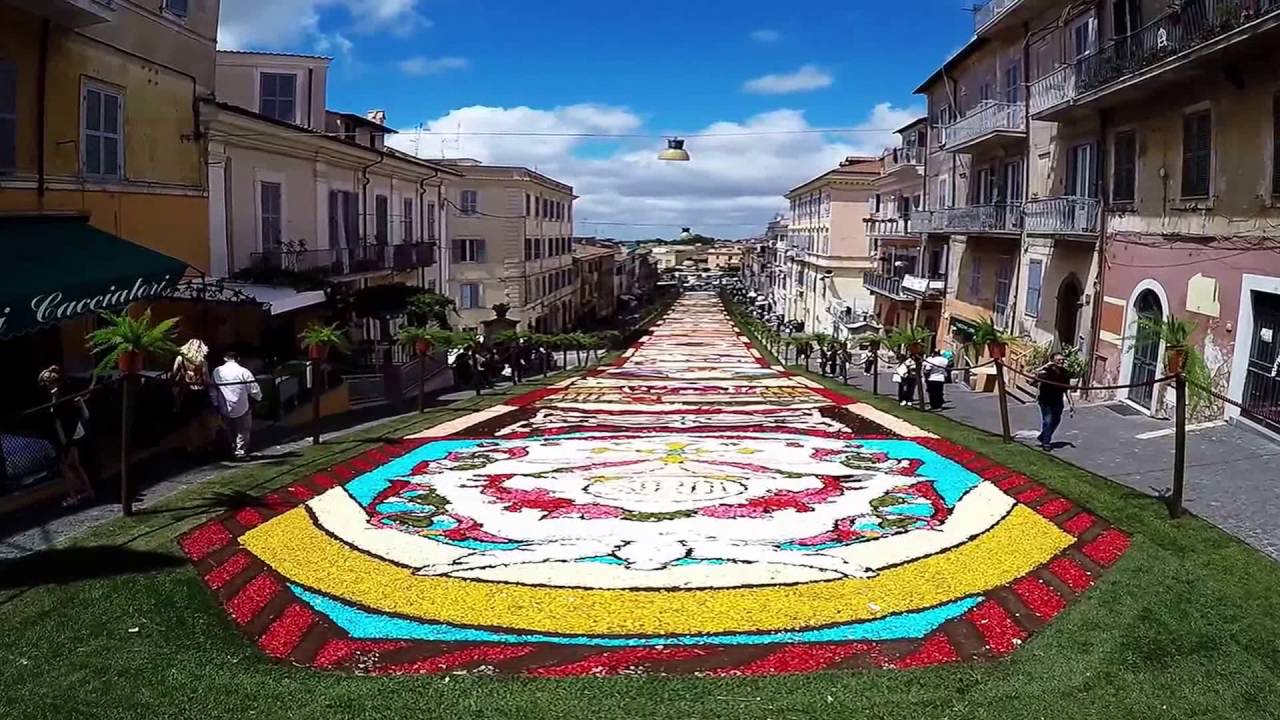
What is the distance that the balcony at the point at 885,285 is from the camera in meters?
45.6

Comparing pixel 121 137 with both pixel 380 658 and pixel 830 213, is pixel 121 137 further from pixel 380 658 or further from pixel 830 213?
pixel 830 213

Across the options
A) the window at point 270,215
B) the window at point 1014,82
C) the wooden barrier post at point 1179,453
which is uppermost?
the window at point 1014,82

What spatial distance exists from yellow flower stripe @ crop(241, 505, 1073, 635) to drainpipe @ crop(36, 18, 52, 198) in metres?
8.83

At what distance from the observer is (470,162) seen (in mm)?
57438

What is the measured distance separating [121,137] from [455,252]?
3745cm

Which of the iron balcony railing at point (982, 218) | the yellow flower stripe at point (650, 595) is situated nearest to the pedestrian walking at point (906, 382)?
the iron balcony railing at point (982, 218)

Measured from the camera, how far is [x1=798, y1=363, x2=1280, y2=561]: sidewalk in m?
10.8

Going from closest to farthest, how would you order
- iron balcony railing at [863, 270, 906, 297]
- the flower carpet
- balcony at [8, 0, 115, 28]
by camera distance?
the flower carpet → balcony at [8, 0, 115, 28] → iron balcony railing at [863, 270, 906, 297]

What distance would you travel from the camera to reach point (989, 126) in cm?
3098

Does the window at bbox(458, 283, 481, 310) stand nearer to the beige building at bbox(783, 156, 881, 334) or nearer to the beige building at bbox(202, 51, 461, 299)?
the beige building at bbox(202, 51, 461, 299)

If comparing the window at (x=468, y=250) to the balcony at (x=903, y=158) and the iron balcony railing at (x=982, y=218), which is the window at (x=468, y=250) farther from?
the iron balcony railing at (x=982, y=218)

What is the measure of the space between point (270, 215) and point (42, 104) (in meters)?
8.95

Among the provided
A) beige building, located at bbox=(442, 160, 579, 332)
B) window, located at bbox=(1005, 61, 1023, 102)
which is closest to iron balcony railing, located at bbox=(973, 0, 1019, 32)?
window, located at bbox=(1005, 61, 1023, 102)

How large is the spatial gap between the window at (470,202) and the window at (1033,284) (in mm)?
34846
